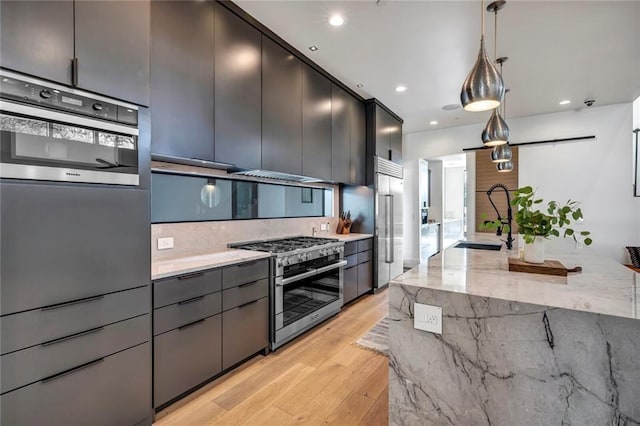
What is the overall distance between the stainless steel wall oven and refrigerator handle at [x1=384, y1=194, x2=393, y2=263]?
365 cm

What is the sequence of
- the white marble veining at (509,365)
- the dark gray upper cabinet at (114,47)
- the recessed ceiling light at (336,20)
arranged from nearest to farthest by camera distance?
the white marble veining at (509,365)
the dark gray upper cabinet at (114,47)
the recessed ceiling light at (336,20)

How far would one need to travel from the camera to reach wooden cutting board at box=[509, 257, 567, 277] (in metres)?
1.49

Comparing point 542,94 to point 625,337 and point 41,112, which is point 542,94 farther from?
point 41,112

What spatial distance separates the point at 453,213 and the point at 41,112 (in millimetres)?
9353

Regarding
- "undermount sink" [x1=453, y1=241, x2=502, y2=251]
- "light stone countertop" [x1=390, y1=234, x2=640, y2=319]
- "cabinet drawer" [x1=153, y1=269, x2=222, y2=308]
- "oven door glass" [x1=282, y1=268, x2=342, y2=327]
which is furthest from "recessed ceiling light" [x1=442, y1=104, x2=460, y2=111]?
"cabinet drawer" [x1=153, y1=269, x2=222, y2=308]

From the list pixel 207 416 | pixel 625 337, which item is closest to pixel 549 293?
pixel 625 337

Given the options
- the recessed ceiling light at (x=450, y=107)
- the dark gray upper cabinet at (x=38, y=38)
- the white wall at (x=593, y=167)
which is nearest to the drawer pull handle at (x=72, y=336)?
the dark gray upper cabinet at (x=38, y=38)

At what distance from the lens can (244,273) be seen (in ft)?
7.64

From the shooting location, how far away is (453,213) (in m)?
8.92

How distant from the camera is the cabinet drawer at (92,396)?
127 cm

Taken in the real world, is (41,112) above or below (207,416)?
above

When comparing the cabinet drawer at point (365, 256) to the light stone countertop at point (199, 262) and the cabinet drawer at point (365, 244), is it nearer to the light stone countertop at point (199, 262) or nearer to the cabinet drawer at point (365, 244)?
the cabinet drawer at point (365, 244)

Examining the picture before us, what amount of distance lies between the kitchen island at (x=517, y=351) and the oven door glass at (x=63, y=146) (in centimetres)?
163

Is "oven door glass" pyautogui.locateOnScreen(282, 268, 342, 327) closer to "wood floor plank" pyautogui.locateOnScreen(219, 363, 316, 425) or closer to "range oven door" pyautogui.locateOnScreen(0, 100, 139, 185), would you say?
"wood floor plank" pyautogui.locateOnScreen(219, 363, 316, 425)
